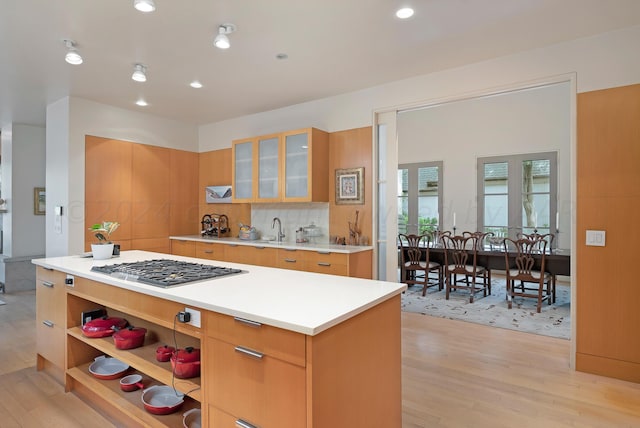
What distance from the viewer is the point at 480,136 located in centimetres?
714

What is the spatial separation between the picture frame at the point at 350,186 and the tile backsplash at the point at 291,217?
0.90 feet

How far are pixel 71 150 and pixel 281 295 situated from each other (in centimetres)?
410

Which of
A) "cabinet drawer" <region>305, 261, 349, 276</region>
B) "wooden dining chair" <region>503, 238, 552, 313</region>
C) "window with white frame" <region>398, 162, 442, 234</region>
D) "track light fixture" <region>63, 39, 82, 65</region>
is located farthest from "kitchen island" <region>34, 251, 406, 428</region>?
"window with white frame" <region>398, 162, 442, 234</region>

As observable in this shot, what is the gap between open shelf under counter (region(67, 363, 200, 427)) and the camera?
1949 mm

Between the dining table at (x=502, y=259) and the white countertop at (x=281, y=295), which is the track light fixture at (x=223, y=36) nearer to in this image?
the white countertop at (x=281, y=295)

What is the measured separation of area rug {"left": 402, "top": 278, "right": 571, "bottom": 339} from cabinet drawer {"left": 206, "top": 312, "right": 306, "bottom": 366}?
3448 millimetres

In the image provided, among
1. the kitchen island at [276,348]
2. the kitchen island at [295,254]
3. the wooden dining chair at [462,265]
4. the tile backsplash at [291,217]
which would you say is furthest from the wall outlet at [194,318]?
the wooden dining chair at [462,265]

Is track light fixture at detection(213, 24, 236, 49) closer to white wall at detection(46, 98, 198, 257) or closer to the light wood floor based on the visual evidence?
the light wood floor

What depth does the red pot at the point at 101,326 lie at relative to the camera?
2.43m

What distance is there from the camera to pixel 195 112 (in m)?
5.25

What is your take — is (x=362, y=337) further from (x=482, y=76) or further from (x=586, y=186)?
(x=482, y=76)

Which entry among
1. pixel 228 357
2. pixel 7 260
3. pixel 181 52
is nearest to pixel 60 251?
pixel 7 260

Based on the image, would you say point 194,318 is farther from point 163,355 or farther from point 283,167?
point 283,167

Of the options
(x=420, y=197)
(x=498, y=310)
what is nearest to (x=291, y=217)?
(x=498, y=310)
